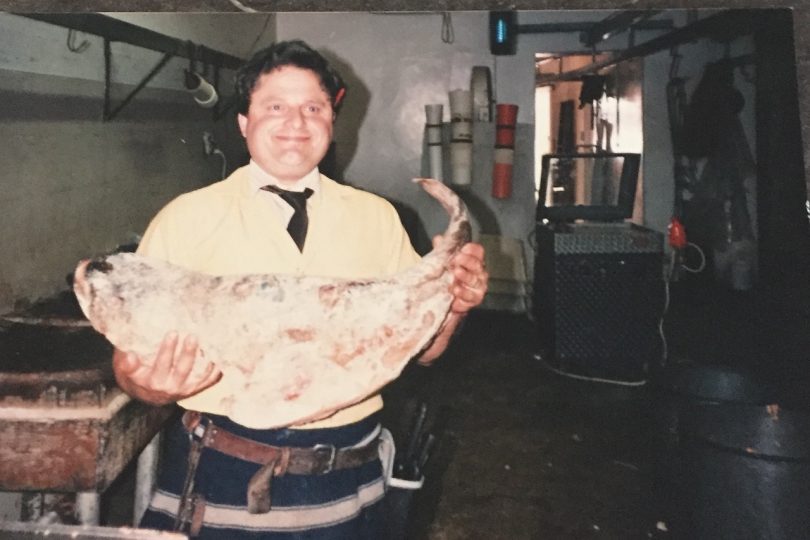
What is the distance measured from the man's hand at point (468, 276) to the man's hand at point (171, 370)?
411mm

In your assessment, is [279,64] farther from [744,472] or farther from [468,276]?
[744,472]

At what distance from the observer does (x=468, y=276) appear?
3.13 ft

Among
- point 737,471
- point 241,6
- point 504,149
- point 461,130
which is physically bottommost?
point 737,471

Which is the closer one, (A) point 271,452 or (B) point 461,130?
(A) point 271,452

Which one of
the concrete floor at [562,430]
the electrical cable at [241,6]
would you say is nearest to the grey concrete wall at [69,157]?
the electrical cable at [241,6]

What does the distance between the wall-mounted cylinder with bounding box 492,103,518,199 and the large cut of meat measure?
3364 millimetres

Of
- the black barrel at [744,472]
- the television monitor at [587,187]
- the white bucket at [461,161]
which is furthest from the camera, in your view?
the white bucket at [461,161]

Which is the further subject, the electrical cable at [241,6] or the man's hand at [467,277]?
the electrical cable at [241,6]

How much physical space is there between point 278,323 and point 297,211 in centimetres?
26

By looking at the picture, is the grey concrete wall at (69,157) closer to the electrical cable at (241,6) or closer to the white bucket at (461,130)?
the electrical cable at (241,6)

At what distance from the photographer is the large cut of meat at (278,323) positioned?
0.84 metres

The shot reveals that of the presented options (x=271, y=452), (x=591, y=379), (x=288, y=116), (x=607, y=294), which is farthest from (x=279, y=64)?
(x=591, y=379)

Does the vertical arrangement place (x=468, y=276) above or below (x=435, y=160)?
below

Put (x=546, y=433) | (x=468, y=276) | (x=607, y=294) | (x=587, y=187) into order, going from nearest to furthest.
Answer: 1. (x=468, y=276)
2. (x=546, y=433)
3. (x=607, y=294)
4. (x=587, y=187)
